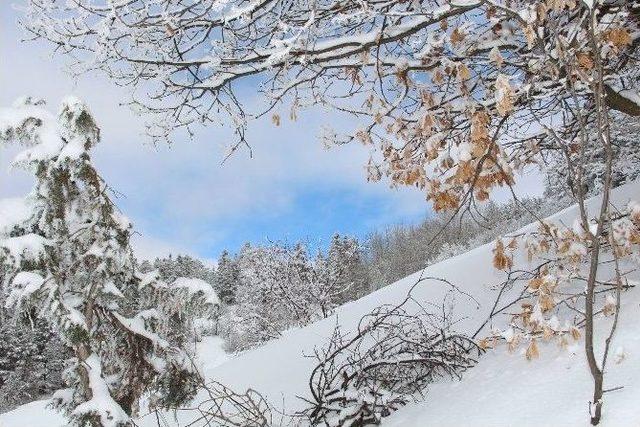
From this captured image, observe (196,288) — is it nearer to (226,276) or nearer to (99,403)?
(99,403)

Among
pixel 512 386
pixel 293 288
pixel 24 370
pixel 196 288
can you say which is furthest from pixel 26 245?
pixel 24 370

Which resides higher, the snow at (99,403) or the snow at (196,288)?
the snow at (196,288)

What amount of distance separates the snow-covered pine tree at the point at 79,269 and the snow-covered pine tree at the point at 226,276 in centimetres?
6631

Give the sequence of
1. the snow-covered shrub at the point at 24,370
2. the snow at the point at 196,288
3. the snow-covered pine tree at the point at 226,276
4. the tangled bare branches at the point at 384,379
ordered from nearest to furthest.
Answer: the tangled bare branches at the point at 384,379, the snow at the point at 196,288, the snow-covered shrub at the point at 24,370, the snow-covered pine tree at the point at 226,276

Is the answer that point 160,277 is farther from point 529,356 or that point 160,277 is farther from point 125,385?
point 529,356

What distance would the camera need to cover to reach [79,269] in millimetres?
3375

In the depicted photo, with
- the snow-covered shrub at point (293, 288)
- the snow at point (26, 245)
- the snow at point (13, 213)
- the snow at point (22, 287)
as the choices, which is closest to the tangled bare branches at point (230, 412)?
the snow at point (22, 287)

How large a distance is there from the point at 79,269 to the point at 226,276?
72.2m

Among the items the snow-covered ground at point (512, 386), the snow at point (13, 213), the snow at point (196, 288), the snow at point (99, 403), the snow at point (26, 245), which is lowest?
the snow-covered ground at point (512, 386)

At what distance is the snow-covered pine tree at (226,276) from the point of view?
7094 centimetres

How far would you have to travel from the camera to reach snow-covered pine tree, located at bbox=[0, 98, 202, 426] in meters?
3.09

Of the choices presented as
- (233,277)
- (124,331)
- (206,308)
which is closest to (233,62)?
(206,308)

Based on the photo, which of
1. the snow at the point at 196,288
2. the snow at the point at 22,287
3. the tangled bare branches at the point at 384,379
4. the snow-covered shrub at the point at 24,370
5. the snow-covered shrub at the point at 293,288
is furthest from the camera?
the snow-covered shrub at the point at 24,370

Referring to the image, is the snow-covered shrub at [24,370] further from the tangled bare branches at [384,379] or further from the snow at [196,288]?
the tangled bare branches at [384,379]
